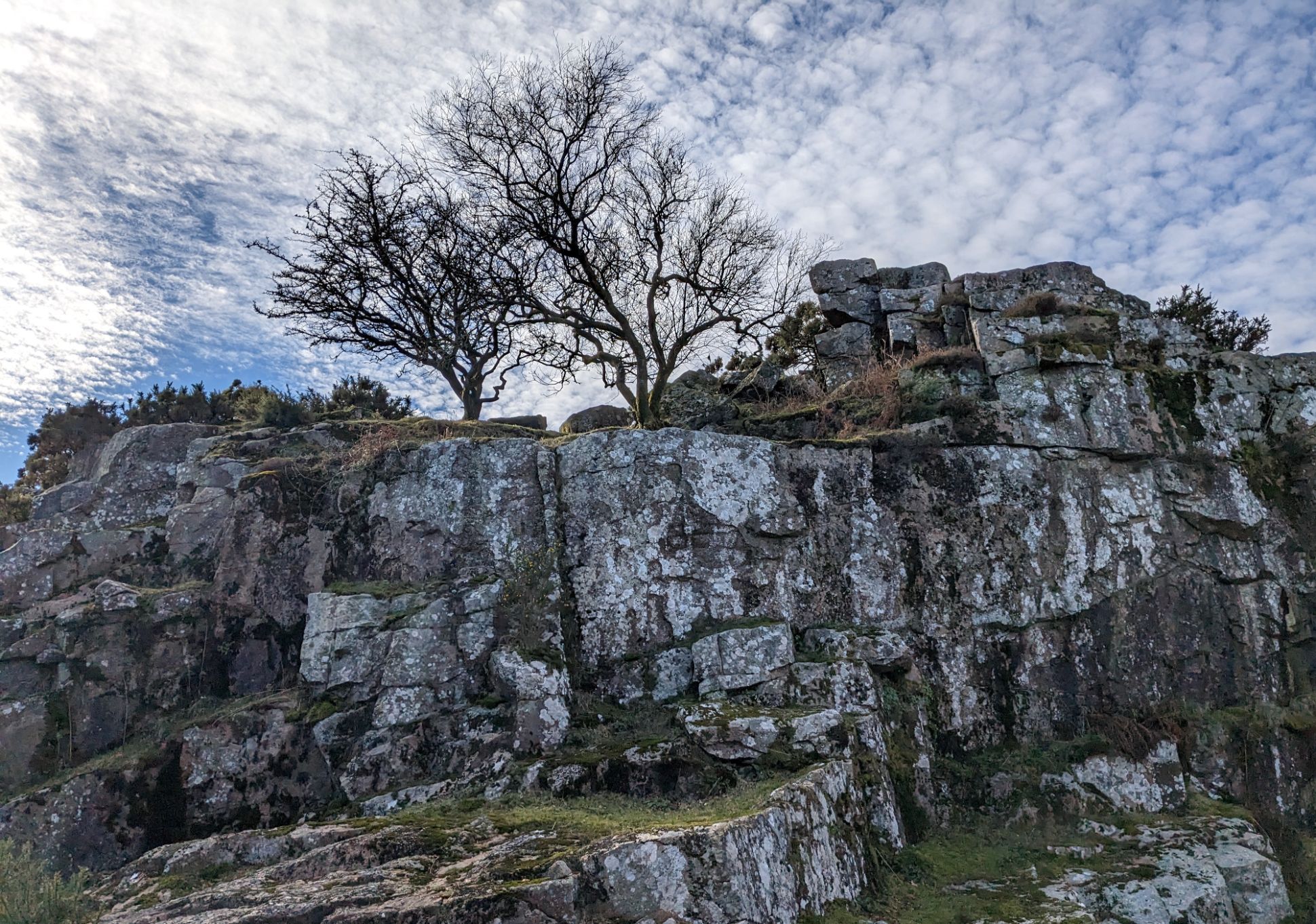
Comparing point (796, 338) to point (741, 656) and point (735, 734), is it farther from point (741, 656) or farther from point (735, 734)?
point (735, 734)

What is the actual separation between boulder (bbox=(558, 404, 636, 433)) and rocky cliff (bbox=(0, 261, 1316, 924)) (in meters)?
3.97

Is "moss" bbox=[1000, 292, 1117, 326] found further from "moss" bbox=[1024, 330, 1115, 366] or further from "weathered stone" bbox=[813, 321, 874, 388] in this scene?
"weathered stone" bbox=[813, 321, 874, 388]

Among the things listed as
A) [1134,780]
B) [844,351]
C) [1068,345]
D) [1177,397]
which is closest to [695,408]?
[844,351]

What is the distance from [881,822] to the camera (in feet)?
34.4

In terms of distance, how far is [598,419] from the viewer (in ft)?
68.3

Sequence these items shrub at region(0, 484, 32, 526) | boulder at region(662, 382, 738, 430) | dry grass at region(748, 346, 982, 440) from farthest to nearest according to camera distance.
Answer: shrub at region(0, 484, 32, 526)
boulder at region(662, 382, 738, 430)
dry grass at region(748, 346, 982, 440)

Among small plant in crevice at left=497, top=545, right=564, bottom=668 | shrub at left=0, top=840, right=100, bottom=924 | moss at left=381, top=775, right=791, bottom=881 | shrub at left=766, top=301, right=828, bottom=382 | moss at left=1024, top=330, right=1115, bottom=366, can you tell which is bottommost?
moss at left=381, top=775, right=791, bottom=881

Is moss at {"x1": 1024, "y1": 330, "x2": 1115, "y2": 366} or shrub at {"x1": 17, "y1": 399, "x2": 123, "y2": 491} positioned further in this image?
shrub at {"x1": 17, "y1": 399, "x2": 123, "y2": 491}

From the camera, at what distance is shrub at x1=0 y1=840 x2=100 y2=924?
7273mm

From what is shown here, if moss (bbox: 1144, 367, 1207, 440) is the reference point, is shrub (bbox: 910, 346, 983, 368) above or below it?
above

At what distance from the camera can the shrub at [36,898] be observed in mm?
7273

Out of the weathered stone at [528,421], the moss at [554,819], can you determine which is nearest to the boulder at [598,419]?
the weathered stone at [528,421]

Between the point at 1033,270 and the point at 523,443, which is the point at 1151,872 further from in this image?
the point at 1033,270

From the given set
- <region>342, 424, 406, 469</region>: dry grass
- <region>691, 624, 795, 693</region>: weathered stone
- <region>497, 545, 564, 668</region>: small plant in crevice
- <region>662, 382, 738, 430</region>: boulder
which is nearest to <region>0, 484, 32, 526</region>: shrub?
<region>342, 424, 406, 469</region>: dry grass
